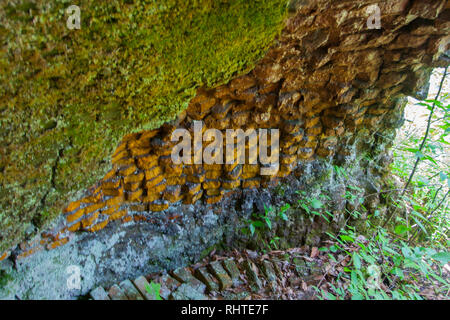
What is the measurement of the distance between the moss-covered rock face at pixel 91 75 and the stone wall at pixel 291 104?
22cm

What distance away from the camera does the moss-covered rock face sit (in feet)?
2.95

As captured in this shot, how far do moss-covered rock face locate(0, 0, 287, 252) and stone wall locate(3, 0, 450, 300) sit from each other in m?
0.22

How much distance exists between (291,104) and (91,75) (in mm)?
1439

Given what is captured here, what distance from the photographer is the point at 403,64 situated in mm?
1907

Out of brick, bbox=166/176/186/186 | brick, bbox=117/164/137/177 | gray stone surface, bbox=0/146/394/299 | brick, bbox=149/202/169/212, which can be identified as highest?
brick, bbox=117/164/137/177

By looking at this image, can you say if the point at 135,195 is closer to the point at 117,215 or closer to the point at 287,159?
the point at 117,215

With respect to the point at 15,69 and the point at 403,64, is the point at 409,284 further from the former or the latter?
the point at 15,69

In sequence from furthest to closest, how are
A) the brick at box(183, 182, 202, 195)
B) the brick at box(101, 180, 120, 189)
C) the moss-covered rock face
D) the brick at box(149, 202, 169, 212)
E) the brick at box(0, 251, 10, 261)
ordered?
the brick at box(183, 182, 202, 195), the brick at box(149, 202, 169, 212), the brick at box(101, 180, 120, 189), the brick at box(0, 251, 10, 261), the moss-covered rock face

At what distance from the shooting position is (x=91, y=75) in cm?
107

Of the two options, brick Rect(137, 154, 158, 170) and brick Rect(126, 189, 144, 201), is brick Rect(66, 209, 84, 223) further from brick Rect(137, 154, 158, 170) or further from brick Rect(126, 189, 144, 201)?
brick Rect(137, 154, 158, 170)

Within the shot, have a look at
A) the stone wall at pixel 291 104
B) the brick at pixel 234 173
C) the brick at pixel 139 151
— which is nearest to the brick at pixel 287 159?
the stone wall at pixel 291 104

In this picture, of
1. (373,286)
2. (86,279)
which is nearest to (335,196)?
(373,286)

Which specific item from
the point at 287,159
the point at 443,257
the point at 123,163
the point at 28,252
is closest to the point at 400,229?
the point at 443,257

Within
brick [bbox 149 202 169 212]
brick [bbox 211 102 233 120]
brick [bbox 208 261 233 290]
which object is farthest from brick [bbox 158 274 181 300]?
brick [bbox 211 102 233 120]
